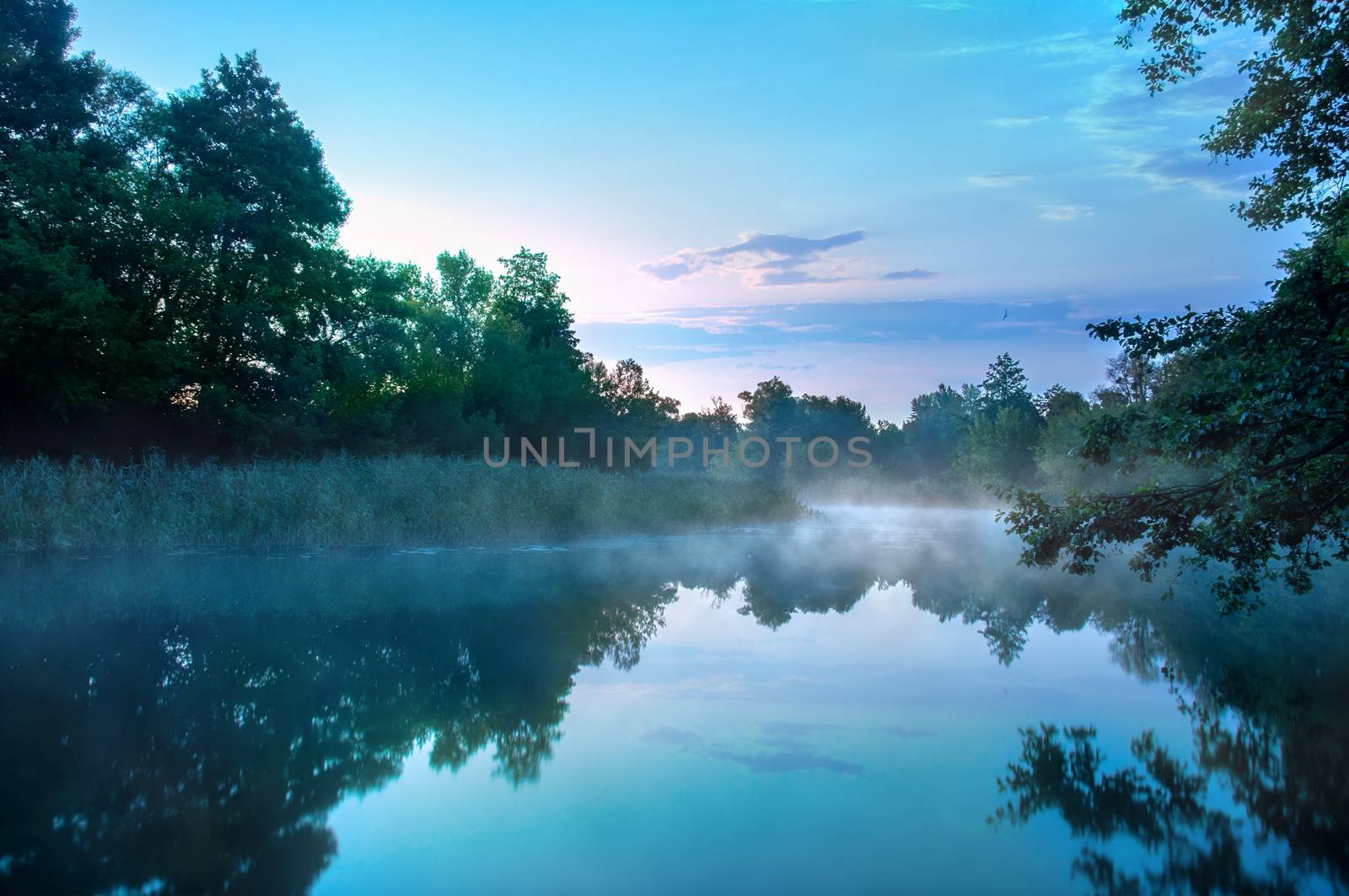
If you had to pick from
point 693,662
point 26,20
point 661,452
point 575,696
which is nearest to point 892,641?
point 693,662

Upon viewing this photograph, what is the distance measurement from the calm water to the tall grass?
13.3ft

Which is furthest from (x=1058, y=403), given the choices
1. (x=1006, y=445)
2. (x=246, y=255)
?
(x=246, y=255)

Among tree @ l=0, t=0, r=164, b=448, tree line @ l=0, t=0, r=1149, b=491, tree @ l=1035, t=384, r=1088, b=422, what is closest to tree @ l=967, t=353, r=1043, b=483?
tree @ l=1035, t=384, r=1088, b=422

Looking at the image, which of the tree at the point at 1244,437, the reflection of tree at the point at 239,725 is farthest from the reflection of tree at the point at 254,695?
the tree at the point at 1244,437

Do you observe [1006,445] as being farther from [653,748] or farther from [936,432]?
[653,748]

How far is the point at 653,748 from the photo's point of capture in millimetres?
4867

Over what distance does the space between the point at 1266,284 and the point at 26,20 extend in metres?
27.3

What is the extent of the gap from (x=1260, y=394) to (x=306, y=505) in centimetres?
1484

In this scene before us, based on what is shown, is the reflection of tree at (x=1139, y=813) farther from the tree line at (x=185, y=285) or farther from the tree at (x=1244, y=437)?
the tree line at (x=185, y=285)

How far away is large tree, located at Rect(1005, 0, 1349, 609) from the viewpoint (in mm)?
5512

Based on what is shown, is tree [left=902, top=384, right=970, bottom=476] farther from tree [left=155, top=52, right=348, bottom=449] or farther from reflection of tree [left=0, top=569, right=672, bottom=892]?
reflection of tree [left=0, top=569, right=672, bottom=892]

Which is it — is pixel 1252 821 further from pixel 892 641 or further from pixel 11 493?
pixel 11 493

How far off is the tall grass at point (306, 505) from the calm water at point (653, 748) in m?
4.04

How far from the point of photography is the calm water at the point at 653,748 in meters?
3.38
